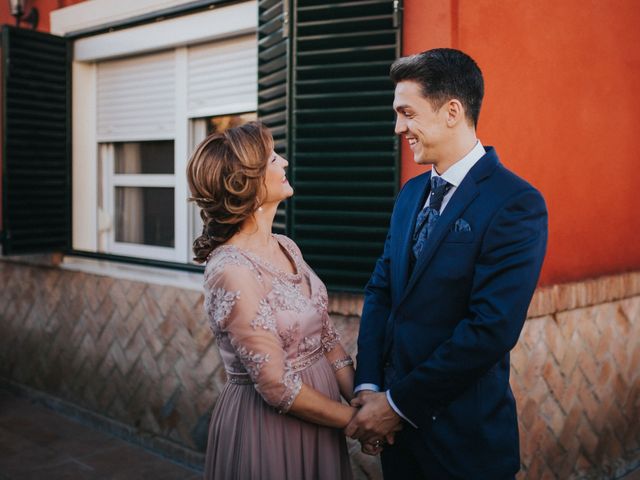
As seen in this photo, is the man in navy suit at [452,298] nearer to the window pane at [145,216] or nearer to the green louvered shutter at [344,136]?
the green louvered shutter at [344,136]

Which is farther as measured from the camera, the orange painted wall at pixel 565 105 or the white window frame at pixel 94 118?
Answer: the white window frame at pixel 94 118

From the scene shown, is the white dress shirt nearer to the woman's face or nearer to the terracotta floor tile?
the woman's face

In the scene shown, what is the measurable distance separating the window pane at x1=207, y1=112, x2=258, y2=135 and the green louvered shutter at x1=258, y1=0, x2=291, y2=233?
72 centimetres

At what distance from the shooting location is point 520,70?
12.4ft

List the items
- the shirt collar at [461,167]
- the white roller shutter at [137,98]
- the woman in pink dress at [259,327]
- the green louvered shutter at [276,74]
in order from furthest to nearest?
the white roller shutter at [137,98] → the green louvered shutter at [276,74] → the shirt collar at [461,167] → the woman in pink dress at [259,327]

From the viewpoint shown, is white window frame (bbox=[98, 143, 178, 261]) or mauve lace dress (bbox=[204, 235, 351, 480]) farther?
white window frame (bbox=[98, 143, 178, 261])

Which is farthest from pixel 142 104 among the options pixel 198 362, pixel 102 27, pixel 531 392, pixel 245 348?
pixel 245 348

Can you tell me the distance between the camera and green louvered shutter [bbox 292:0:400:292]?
3.65 metres

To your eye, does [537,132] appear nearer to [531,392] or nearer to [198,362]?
[531,392]

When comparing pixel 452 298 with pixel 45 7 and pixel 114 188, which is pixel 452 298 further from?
pixel 45 7

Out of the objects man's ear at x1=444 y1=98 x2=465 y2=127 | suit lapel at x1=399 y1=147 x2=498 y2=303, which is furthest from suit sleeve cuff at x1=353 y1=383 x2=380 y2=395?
man's ear at x1=444 y1=98 x2=465 y2=127

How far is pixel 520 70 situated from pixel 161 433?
353cm

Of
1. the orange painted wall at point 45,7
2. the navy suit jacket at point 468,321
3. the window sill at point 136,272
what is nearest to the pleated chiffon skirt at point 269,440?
the navy suit jacket at point 468,321

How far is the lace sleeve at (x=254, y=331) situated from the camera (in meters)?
2.10
